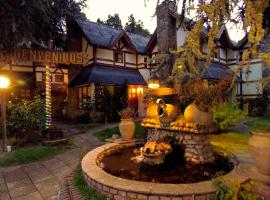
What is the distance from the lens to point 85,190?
5.05 m

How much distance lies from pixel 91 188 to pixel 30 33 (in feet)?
29.3

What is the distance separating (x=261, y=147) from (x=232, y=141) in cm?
581

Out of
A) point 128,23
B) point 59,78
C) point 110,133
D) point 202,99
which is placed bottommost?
point 110,133

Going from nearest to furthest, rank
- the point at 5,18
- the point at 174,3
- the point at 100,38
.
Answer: the point at 174,3, the point at 5,18, the point at 100,38

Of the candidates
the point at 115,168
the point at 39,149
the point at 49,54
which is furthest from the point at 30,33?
the point at 115,168

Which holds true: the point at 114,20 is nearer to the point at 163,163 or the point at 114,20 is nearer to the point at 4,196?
the point at 163,163

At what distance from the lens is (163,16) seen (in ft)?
37.0

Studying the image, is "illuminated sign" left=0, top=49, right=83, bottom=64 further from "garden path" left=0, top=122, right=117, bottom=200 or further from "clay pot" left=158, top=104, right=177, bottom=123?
"clay pot" left=158, top=104, right=177, bottom=123

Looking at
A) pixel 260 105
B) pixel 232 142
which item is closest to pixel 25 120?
pixel 232 142

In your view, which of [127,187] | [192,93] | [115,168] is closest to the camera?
[127,187]

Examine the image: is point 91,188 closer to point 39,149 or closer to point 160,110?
point 160,110

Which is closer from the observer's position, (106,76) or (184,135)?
(184,135)

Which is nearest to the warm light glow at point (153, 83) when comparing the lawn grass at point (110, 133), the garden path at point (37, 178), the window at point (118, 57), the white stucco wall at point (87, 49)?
the lawn grass at point (110, 133)

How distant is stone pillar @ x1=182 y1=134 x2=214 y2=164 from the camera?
22.2 feet
